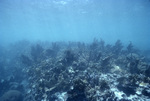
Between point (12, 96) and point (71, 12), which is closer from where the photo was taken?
point (12, 96)

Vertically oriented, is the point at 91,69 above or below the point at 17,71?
above

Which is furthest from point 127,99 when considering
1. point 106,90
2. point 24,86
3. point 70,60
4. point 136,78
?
point 24,86

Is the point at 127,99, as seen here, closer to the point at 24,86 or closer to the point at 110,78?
the point at 110,78

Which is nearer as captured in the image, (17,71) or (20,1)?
(17,71)

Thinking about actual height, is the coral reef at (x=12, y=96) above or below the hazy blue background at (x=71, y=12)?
below

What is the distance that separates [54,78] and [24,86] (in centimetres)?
658

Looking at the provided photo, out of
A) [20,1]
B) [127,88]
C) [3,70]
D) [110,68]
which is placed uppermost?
[20,1]

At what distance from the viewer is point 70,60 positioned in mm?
11477

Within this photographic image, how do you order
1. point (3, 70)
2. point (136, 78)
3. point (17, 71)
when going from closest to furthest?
point (136, 78), point (17, 71), point (3, 70)

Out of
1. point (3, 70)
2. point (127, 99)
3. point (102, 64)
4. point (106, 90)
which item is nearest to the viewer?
point (127, 99)

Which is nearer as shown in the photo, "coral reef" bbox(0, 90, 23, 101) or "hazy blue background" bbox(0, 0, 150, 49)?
"coral reef" bbox(0, 90, 23, 101)

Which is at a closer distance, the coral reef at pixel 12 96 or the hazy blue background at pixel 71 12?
the coral reef at pixel 12 96

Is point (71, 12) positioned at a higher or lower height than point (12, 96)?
Result: higher

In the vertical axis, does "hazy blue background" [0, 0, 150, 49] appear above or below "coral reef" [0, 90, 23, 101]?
above
